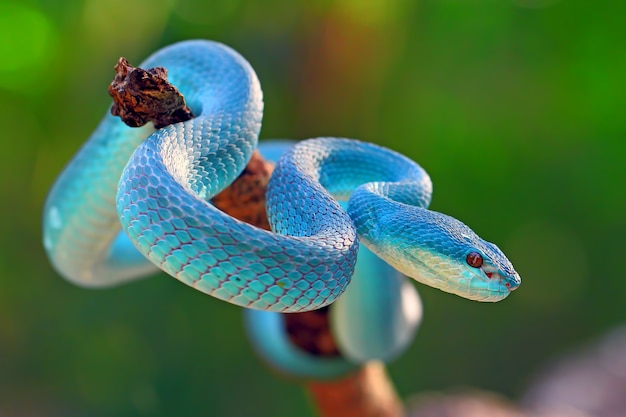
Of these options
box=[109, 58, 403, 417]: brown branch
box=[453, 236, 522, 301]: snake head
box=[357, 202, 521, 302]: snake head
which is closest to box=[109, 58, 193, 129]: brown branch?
box=[109, 58, 403, 417]: brown branch

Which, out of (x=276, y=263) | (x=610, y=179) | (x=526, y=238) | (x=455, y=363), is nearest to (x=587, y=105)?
(x=610, y=179)

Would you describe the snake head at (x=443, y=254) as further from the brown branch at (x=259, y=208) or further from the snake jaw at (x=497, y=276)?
the brown branch at (x=259, y=208)

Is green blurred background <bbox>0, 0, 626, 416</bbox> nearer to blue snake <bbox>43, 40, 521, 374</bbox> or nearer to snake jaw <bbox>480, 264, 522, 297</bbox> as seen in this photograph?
blue snake <bbox>43, 40, 521, 374</bbox>

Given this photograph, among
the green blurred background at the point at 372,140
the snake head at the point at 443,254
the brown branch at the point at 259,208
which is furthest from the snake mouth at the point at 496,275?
the green blurred background at the point at 372,140

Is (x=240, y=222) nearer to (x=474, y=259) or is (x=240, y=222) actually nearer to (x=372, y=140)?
(x=474, y=259)

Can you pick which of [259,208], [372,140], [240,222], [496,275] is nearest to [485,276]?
[496,275]

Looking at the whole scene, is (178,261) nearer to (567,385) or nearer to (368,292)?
(368,292)
